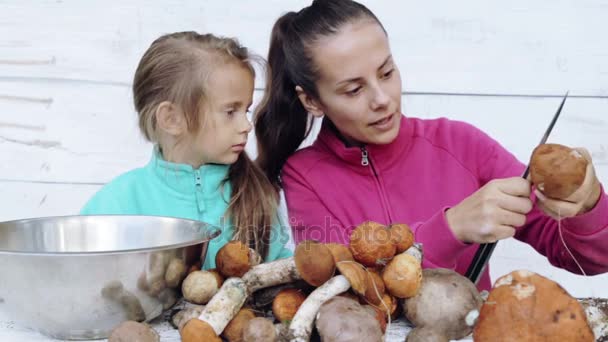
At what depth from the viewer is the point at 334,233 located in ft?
4.52

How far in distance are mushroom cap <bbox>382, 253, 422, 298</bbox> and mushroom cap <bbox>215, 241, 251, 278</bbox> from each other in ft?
0.59

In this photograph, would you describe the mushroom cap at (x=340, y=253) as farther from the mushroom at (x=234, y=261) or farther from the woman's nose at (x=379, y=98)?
the woman's nose at (x=379, y=98)

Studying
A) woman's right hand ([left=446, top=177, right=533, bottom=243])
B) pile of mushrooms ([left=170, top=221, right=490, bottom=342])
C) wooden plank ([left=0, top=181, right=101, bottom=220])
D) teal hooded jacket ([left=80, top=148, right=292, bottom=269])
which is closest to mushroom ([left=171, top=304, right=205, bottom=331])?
pile of mushrooms ([left=170, top=221, right=490, bottom=342])

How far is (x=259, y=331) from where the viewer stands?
669 millimetres

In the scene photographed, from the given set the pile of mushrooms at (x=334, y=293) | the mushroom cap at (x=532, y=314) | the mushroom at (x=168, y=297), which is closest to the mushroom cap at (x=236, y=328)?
the pile of mushrooms at (x=334, y=293)

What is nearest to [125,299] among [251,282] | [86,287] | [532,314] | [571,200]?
[86,287]

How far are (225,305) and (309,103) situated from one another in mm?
754

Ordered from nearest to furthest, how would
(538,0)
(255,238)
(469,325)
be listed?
(469,325), (255,238), (538,0)

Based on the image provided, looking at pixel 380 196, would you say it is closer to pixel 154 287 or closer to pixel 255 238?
pixel 255 238

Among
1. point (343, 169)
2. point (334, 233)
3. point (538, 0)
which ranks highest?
point (538, 0)

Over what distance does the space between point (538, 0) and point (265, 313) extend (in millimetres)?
1474

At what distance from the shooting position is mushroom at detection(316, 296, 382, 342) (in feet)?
2.13

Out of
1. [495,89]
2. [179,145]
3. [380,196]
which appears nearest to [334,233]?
[380,196]

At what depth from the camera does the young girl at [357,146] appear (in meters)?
1.26
